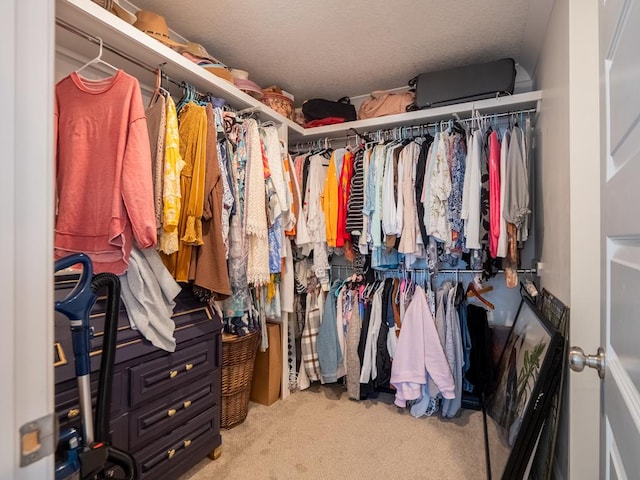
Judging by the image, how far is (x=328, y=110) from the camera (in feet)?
8.98

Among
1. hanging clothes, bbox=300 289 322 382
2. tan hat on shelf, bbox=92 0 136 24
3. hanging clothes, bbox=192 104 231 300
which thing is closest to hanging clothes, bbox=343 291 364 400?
hanging clothes, bbox=300 289 322 382

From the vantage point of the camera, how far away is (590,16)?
50.5 inches

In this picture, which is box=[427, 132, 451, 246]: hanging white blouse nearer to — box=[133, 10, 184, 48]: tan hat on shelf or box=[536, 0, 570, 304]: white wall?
box=[536, 0, 570, 304]: white wall

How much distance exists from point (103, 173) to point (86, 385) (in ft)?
2.78

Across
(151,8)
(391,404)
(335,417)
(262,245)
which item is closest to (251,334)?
(262,245)

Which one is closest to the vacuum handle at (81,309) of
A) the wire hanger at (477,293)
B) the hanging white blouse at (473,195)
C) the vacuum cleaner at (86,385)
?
the vacuum cleaner at (86,385)

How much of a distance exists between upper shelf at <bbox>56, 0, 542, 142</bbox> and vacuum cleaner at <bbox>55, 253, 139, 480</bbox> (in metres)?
1.03

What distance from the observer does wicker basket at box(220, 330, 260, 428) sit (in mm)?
2035

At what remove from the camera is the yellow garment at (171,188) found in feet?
4.92

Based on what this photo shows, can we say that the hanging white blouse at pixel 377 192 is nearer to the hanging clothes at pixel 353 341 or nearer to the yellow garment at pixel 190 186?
the hanging clothes at pixel 353 341

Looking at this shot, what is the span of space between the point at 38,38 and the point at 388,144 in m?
2.28

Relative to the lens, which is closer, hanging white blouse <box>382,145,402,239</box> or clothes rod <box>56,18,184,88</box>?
clothes rod <box>56,18,184,88</box>

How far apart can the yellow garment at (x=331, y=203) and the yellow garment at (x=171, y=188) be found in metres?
1.19

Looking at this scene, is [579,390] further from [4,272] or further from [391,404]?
[4,272]
